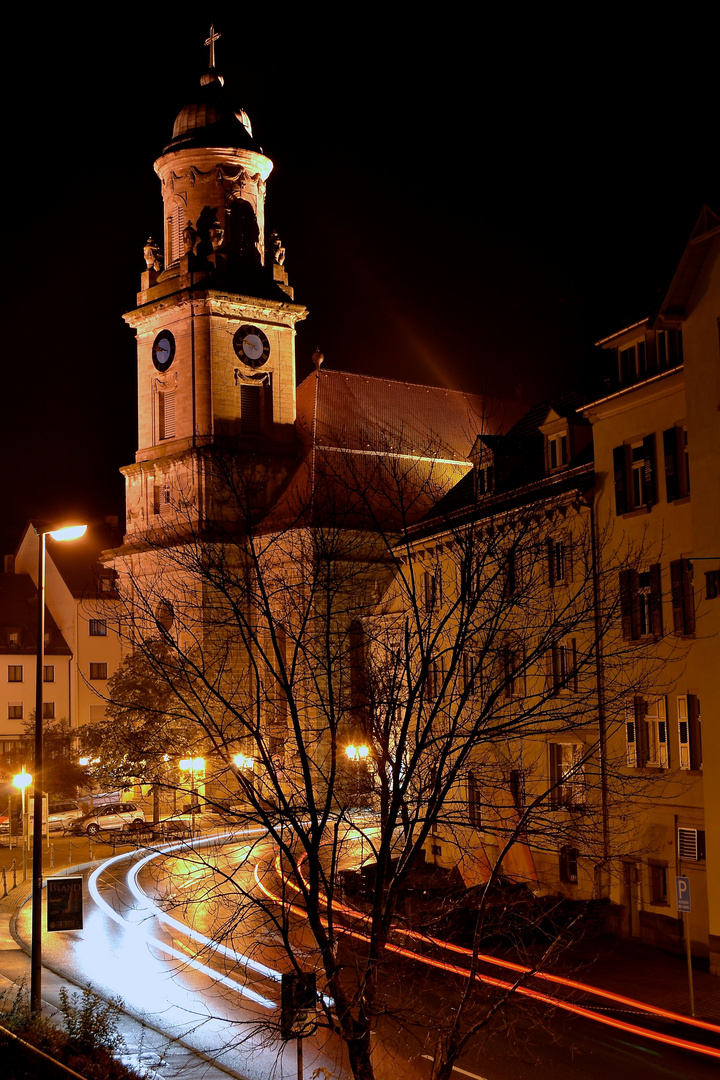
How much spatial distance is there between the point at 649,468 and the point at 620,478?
41.9 inches

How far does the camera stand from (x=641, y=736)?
2906cm

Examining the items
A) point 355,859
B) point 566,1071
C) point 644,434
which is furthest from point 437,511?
point 566,1071

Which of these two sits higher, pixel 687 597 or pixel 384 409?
pixel 384 409

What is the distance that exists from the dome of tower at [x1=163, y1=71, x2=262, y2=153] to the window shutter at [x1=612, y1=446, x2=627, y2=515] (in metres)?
44.5

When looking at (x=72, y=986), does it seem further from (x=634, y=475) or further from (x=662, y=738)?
(x=634, y=475)

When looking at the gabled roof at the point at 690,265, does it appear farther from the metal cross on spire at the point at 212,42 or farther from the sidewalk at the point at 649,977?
the metal cross on spire at the point at 212,42

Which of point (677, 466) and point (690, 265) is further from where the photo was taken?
point (677, 466)

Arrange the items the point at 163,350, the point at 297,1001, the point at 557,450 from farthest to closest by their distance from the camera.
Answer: the point at 163,350, the point at 557,450, the point at 297,1001

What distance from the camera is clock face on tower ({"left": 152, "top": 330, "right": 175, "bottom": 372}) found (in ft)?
223

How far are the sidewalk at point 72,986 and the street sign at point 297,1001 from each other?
4.24 ft

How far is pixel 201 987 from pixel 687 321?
16565mm

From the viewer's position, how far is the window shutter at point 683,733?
27.5 m

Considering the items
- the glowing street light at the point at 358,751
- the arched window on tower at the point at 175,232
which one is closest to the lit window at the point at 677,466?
the glowing street light at the point at 358,751

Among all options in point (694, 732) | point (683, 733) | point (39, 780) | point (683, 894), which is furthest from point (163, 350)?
point (683, 894)
